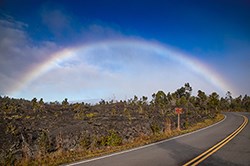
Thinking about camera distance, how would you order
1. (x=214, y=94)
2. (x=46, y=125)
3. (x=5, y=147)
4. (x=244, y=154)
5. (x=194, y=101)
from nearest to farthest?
(x=244, y=154) < (x=5, y=147) < (x=46, y=125) < (x=214, y=94) < (x=194, y=101)

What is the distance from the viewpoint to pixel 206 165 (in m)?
7.82

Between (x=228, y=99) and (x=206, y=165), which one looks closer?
(x=206, y=165)

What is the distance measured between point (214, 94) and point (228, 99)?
162 feet

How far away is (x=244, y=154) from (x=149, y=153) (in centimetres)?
415

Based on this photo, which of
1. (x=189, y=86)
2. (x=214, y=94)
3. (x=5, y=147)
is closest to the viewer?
(x=5, y=147)

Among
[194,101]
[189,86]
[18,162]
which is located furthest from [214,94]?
[18,162]

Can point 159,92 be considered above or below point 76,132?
above

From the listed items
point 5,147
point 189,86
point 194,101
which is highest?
point 189,86

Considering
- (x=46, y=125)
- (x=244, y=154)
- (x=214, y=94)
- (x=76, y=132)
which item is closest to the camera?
(x=244, y=154)

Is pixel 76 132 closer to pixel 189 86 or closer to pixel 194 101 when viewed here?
pixel 194 101

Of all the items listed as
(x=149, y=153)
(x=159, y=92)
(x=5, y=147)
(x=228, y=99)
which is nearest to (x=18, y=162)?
(x=149, y=153)

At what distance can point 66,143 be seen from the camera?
14.5 meters

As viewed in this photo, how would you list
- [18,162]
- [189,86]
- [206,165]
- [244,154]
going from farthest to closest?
[189,86], [244,154], [18,162], [206,165]

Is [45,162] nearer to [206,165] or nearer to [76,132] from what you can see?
[206,165]
